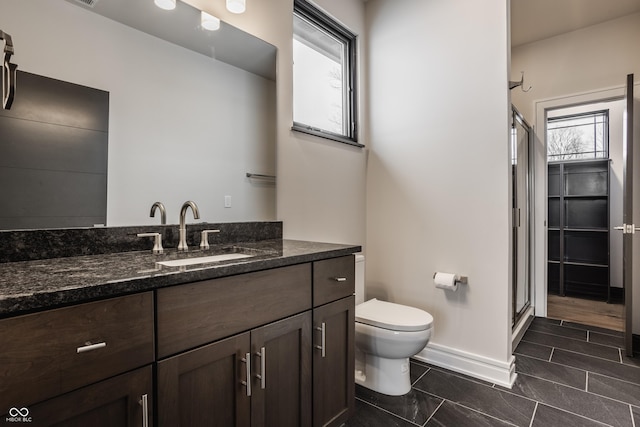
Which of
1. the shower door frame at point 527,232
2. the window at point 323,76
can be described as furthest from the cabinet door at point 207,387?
the shower door frame at point 527,232

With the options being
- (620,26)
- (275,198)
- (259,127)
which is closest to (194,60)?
(259,127)

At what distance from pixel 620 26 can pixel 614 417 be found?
10.3 ft

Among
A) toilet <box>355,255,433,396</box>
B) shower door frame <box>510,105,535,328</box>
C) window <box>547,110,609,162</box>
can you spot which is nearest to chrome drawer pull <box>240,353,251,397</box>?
A: toilet <box>355,255,433,396</box>

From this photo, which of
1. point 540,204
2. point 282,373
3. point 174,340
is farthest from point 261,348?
point 540,204

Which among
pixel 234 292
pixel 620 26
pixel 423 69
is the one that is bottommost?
pixel 234 292

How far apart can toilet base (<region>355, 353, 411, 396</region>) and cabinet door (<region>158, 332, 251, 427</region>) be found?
1072 millimetres

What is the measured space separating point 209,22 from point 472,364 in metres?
2.58

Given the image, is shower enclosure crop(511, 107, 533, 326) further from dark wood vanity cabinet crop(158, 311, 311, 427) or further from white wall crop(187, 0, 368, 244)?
dark wood vanity cabinet crop(158, 311, 311, 427)

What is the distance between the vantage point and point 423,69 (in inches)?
94.8

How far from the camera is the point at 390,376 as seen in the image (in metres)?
1.94

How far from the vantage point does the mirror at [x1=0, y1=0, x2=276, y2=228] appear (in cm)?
123

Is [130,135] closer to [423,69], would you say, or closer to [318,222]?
[318,222]

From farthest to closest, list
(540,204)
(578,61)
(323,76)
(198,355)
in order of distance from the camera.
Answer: (540,204) < (578,61) < (323,76) < (198,355)

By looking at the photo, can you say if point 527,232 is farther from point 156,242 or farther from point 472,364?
point 156,242
